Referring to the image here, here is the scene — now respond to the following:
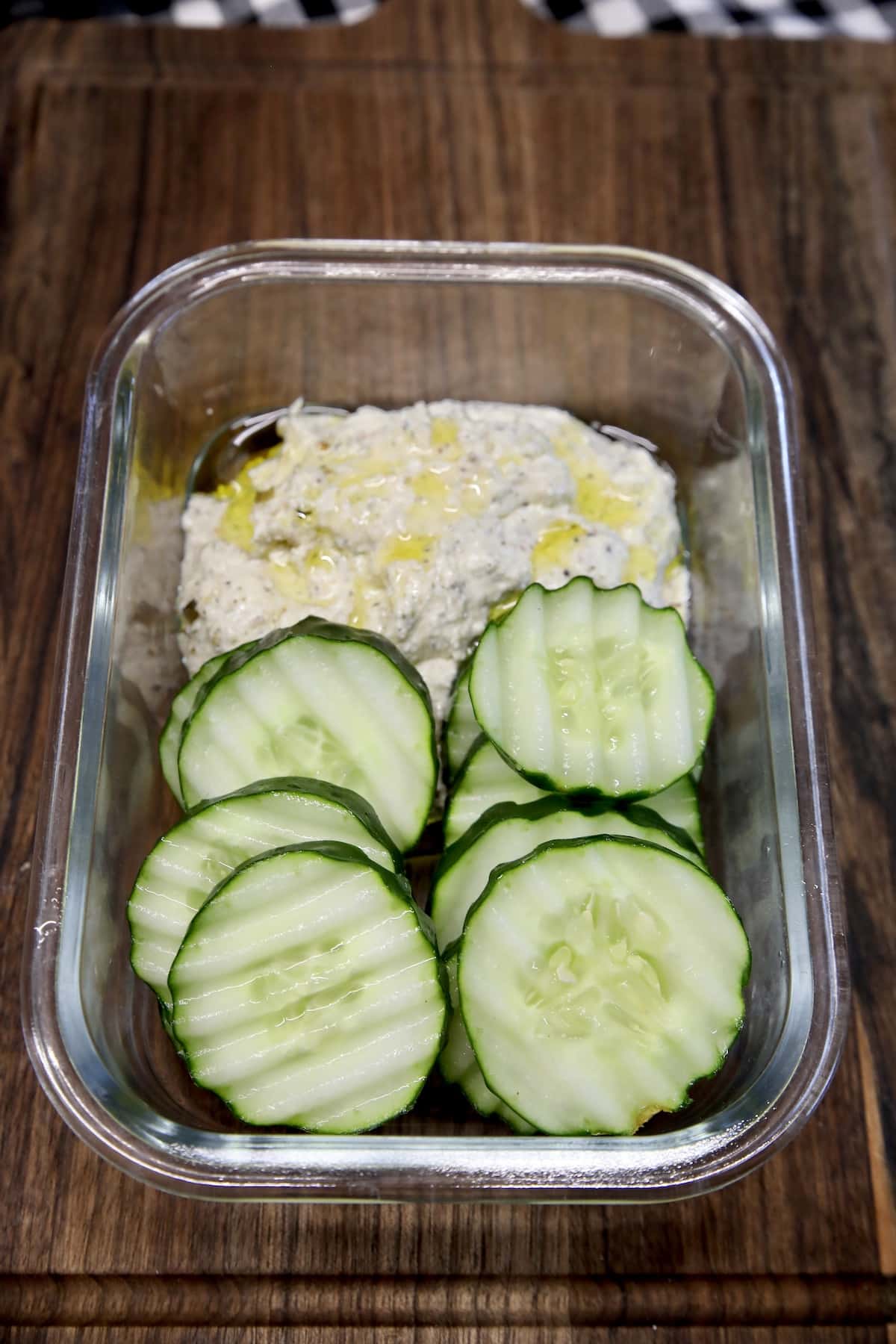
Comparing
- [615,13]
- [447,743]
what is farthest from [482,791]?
[615,13]

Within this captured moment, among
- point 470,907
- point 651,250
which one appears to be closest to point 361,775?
point 470,907

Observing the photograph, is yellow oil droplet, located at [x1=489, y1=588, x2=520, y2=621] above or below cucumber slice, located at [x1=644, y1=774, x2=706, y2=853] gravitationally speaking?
above

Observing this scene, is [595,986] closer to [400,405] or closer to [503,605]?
[503,605]

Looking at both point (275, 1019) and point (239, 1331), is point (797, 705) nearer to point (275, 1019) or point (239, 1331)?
point (275, 1019)

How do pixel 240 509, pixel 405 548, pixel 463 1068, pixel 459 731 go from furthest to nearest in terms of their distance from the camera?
1. pixel 240 509
2. pixel 405 548
3. pixel 459 731
4. pixel 463 1068

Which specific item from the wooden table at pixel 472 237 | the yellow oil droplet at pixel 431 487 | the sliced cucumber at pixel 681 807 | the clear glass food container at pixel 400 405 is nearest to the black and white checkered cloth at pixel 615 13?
the wooden table at pixel 472 237

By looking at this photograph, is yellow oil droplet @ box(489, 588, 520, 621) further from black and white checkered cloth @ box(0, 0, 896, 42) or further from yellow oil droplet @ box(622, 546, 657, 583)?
black and white checkered cloth @ box(0, 0, 896, 42)

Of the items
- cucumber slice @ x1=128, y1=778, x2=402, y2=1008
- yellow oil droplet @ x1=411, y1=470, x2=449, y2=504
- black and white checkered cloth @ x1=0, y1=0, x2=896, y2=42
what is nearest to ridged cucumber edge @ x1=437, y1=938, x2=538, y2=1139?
cucumber slice @ x1=128, y1=778, x2=402, y2=1008
